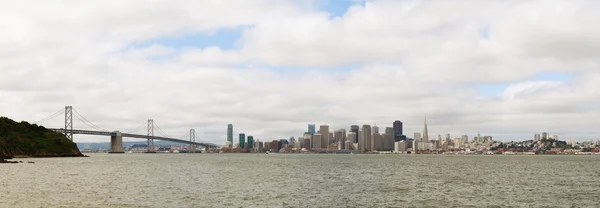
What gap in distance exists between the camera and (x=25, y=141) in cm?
18062

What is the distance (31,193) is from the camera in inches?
2069

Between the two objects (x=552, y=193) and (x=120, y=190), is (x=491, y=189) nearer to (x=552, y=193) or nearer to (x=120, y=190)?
(x=552, y=193)

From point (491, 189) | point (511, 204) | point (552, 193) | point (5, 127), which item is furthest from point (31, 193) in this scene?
point (5, 127)

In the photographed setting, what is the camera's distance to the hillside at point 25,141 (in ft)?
553

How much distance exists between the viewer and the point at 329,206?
4425 centimetres

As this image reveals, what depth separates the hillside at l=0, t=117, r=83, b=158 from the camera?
168500 millimetres

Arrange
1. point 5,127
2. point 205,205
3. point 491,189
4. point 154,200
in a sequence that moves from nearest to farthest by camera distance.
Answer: point 205,205 < point 154,200 < point 491,189 < point 5,127

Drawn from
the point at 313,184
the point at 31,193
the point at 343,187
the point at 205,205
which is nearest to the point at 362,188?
the point at 343,187

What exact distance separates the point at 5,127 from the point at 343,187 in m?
153

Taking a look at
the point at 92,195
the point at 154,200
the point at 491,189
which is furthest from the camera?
the point at 491,189

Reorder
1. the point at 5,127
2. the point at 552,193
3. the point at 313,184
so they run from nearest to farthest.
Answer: the point at 552,193 < the point at 313,184 < the point at 5,127

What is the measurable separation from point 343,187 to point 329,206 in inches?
725

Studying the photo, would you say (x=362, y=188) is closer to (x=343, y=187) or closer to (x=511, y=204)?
(x=343, y=187)

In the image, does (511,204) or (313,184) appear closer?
(511,204)
